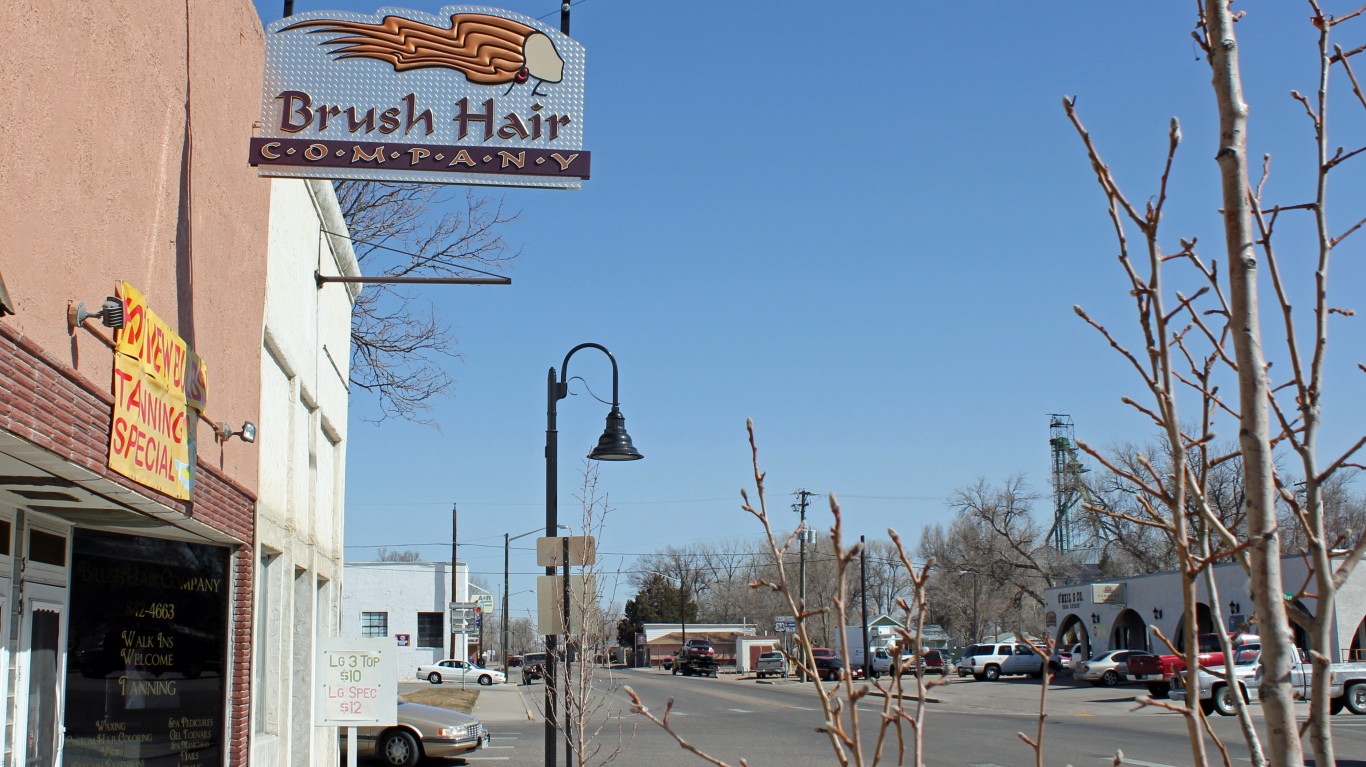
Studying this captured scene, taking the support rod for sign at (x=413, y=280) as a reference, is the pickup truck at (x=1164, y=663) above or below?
below

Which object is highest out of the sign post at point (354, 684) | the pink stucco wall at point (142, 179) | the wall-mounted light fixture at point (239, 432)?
the pink stucco wall at point (142, 179)

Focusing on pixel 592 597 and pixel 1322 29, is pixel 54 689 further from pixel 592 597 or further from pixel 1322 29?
pixel 1322 29

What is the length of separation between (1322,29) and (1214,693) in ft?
82.4

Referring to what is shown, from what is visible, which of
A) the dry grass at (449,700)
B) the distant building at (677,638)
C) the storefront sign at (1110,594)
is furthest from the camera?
the distant building at (677,638)

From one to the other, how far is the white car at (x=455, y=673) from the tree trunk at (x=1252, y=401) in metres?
54.5

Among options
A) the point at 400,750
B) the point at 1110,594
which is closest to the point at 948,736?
the point at 400,750

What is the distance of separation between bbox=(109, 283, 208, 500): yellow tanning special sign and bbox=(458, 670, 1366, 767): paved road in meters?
6.09

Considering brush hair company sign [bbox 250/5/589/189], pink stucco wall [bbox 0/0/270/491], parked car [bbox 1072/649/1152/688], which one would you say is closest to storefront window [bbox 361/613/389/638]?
parked car [bbox 1072/649/1152/688]

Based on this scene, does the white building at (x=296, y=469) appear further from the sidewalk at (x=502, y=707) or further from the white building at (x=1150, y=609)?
the white building at (x=1150, y=609)

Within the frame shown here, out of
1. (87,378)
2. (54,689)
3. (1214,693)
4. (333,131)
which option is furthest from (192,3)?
(1214,693)

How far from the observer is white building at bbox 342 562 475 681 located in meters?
55.7

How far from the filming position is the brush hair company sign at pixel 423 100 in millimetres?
9320

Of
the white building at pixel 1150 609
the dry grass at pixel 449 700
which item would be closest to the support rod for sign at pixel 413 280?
the dry grass at pixel 449 700

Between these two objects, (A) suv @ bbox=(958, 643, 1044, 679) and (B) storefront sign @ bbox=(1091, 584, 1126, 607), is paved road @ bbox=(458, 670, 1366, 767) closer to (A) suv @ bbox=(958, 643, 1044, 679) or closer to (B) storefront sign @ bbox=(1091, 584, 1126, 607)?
(B) storefront sign @ bbox=(1091, 584, 1126, 607)
